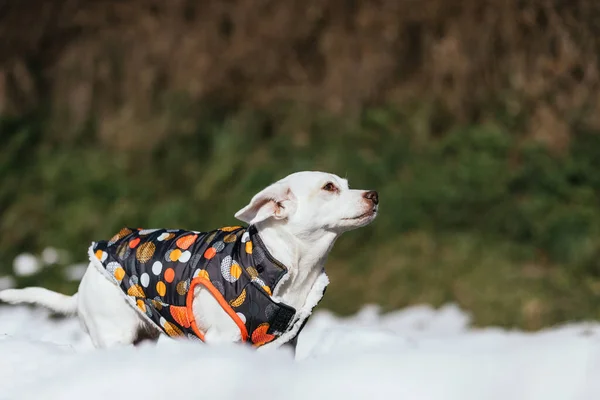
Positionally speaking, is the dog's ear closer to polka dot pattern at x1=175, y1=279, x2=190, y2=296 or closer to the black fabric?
the black fabric

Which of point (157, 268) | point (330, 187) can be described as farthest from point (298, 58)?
point (157, 268)

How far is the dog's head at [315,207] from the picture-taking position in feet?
10.7

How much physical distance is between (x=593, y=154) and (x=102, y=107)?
3.36 meters

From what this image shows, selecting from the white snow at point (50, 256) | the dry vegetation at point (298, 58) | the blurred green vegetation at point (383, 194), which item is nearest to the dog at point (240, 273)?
the blurred green vegetation at point (383, 194)

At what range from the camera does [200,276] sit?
3188 mm

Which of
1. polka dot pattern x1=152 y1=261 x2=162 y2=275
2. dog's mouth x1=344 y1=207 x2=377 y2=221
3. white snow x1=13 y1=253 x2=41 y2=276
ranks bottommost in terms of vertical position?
dog's mouth x1=344 y1=207 x2=377 y2=221

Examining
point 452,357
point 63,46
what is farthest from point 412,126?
point 452,357

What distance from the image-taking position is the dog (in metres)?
3.18

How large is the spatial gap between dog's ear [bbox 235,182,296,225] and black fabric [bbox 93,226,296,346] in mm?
89

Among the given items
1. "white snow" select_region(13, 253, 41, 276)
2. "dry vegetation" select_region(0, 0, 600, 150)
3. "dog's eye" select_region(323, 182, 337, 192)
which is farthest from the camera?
"dry vegetation" select_region(0, 0, 600, 150)

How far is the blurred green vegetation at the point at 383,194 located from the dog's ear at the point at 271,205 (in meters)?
2.16

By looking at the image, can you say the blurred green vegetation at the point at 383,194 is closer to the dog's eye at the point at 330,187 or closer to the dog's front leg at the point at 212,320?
the dog's eye at the point at 330,187

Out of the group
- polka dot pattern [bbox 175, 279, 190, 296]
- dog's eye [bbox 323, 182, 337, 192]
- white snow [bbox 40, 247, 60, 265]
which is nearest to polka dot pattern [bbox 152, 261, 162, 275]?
polka dot pattern [bbox 175, 279, 190, 296]

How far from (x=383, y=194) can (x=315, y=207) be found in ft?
8.92
